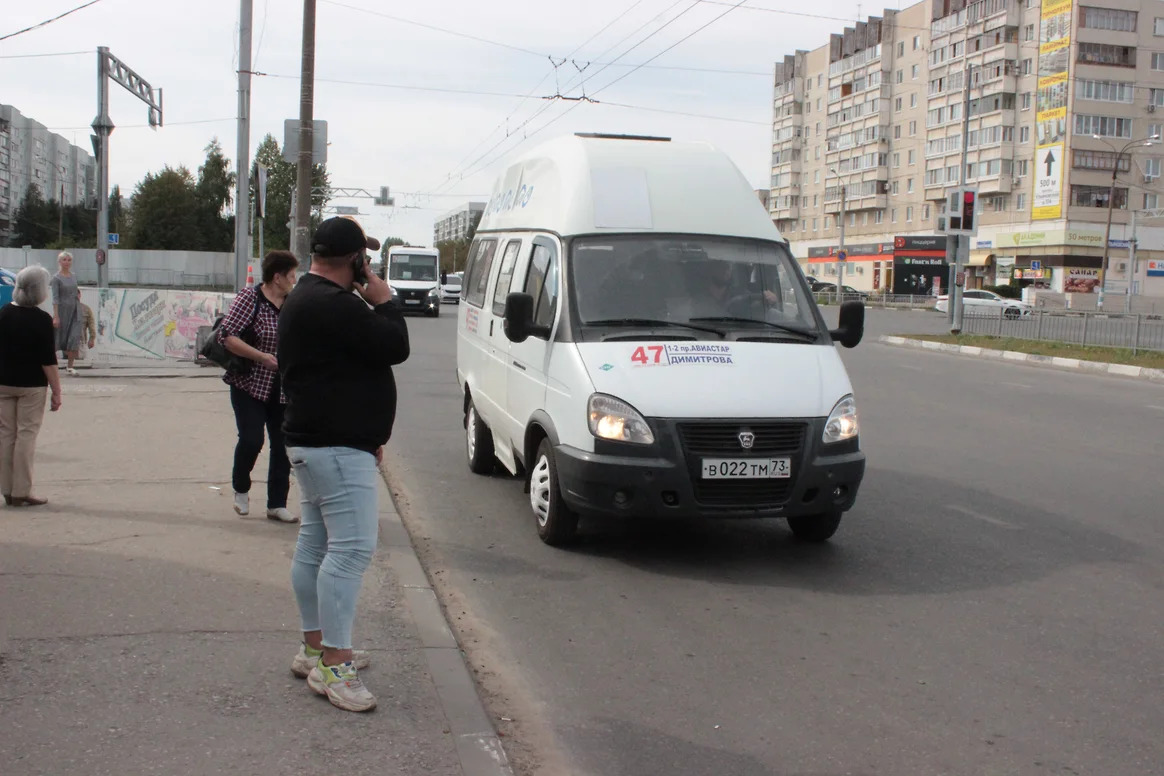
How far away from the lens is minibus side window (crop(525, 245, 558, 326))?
723 cm

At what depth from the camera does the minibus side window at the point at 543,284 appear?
723 cm

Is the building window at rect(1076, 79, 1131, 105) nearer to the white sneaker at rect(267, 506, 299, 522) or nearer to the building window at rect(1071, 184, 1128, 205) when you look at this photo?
the building window at rect(1071, 184, 1128, 205)

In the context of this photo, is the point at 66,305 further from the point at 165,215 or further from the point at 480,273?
the point at 165,215

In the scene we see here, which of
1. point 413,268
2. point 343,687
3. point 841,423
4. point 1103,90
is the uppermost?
point 1103,90

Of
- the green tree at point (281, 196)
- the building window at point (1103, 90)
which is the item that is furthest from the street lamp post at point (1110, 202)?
the green tree at point (281, 196)

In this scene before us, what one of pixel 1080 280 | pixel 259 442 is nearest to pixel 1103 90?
pixel 1080 280

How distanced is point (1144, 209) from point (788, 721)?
8122cm

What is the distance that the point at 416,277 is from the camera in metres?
43.3

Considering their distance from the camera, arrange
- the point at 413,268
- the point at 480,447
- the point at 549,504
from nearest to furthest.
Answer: the point at 549,504
the point at 480,447
the point at 413,268

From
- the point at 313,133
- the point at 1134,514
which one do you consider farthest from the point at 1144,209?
the point at 1134,514

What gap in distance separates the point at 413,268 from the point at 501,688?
39761mm

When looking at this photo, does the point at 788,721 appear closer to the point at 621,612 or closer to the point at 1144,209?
the point at 621,612

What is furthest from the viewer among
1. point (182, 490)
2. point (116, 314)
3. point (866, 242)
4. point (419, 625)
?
point (866, 242)

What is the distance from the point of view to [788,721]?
4273 mm
